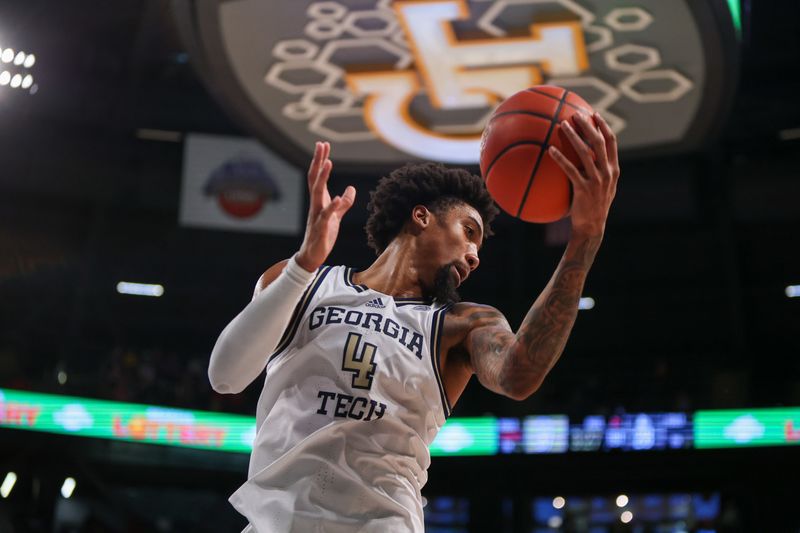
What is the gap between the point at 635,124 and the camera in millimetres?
12781

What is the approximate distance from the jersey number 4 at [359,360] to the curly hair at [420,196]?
68 cm

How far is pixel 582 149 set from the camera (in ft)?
8.50

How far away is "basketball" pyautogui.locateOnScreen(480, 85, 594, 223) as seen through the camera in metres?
2.91

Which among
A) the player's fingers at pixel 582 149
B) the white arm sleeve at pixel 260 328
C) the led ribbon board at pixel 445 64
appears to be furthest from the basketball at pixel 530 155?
the led ribbon board at pixel 445 64

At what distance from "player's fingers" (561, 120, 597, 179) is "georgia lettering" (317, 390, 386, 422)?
0.84m

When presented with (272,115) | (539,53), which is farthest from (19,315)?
(539,53)

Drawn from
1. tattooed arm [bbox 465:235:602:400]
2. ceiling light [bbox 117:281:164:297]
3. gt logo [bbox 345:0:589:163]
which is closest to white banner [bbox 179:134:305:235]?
ceiling light [bbox 117:281:164:297]

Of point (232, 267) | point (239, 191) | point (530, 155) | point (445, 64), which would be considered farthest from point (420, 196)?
point (232, 267)

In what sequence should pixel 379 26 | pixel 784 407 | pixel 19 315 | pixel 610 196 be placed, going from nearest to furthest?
pixel 610 196
pixel 379 26
pixel 784 407
pixel 19 315

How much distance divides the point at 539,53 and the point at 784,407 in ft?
21.0

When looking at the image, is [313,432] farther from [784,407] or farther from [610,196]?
[784,407]

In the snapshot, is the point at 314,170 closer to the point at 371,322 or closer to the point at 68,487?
the point at 371,322

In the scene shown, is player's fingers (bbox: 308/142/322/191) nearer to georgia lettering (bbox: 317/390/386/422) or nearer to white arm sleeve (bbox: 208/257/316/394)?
white arm sleeve (bbox: 208/257/316/394)

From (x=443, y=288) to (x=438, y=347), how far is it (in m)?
0.25
